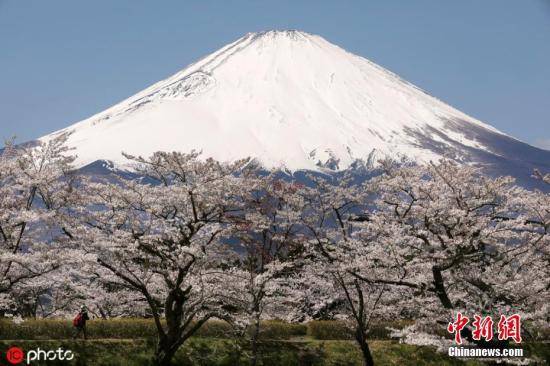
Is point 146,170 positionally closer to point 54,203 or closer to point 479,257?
point 54,203

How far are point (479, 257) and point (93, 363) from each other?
1072 cm

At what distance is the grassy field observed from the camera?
1786 cm

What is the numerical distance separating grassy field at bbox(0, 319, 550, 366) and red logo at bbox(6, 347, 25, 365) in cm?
60

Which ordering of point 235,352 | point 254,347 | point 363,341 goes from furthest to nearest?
point 235,352, point 254,347, point 363,341

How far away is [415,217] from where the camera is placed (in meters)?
18.8

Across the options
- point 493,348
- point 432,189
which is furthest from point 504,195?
point 493,348

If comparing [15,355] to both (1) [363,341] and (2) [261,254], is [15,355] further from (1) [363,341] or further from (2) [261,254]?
(1) [363,341]
